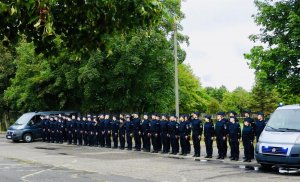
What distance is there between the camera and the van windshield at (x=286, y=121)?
1313 centimetres

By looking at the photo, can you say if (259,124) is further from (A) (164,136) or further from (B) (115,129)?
(B) (115,129)

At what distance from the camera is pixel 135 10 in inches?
207

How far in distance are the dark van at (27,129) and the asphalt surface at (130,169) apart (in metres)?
9.88

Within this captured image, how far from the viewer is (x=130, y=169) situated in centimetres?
1425

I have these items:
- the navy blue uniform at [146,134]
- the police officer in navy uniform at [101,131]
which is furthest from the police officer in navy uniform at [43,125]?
the navy blue uniform at [146,134]

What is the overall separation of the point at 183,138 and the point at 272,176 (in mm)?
6879

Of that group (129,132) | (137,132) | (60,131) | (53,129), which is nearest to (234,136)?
(137,132)

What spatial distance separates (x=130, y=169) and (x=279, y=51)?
946cm

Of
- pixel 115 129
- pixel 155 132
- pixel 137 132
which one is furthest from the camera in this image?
pixel 115 129

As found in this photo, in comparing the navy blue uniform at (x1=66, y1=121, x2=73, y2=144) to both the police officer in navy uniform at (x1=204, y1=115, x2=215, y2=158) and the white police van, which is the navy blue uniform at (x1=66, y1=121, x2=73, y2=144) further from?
the white police van

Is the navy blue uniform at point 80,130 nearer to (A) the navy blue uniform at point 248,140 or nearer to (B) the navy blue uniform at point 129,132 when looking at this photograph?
(B) the navy blue uniform at point 129,132


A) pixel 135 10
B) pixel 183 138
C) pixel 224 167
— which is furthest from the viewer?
pixel 183 138

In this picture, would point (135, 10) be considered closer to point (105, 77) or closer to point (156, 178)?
point (156, 178)

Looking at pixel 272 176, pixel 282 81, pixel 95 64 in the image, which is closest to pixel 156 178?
pixel 272 176
